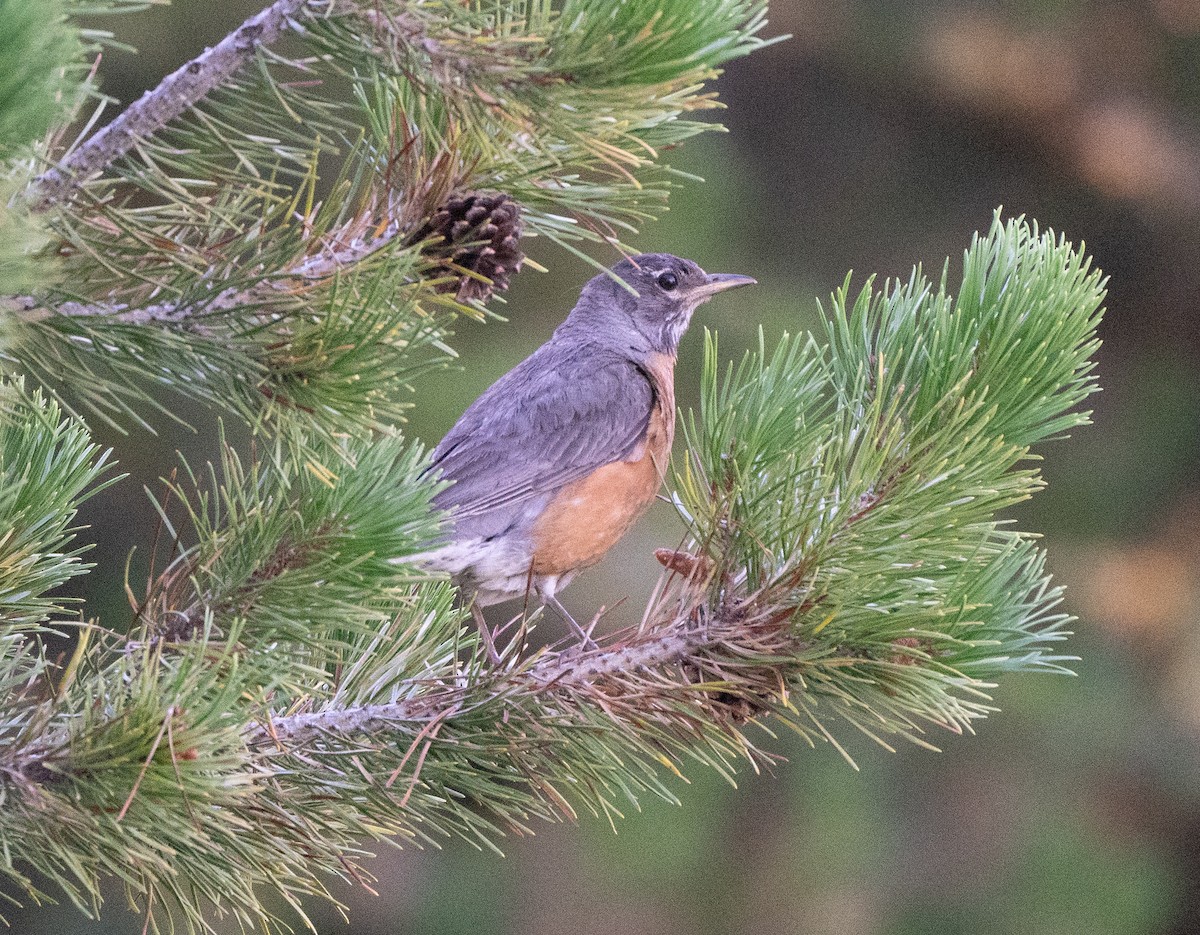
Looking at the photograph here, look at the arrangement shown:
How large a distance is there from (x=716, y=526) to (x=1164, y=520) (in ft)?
16.8

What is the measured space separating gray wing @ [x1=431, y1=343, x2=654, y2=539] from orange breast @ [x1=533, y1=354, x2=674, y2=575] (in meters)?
0.04

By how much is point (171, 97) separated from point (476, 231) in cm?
34

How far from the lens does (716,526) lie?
1625 millimetres

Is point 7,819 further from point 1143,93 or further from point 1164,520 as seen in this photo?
point 1143,93

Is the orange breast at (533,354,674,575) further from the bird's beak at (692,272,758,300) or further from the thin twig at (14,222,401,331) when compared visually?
the thin twig at (14,222,401,331)

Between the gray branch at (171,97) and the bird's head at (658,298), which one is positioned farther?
the bird's head at (658,298)

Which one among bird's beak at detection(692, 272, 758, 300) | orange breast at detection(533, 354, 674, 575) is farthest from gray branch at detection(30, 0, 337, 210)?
bird's beak at detection(692, 272, 758, 300)

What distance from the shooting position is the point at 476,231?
60.3 inches

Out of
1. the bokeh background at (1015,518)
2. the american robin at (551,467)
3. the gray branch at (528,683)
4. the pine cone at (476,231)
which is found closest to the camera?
the pine cone at (476,231)

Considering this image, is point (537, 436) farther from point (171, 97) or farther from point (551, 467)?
point (171, 97)

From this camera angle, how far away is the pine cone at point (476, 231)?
153 cm

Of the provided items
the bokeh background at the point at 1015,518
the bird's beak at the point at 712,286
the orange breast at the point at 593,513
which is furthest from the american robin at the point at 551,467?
the bokeh background at the point at 1015,518

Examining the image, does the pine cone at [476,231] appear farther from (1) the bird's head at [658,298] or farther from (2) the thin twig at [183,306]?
(1) the bird's head at [658,298]

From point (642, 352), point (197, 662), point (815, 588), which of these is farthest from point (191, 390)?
point (642, 352)
